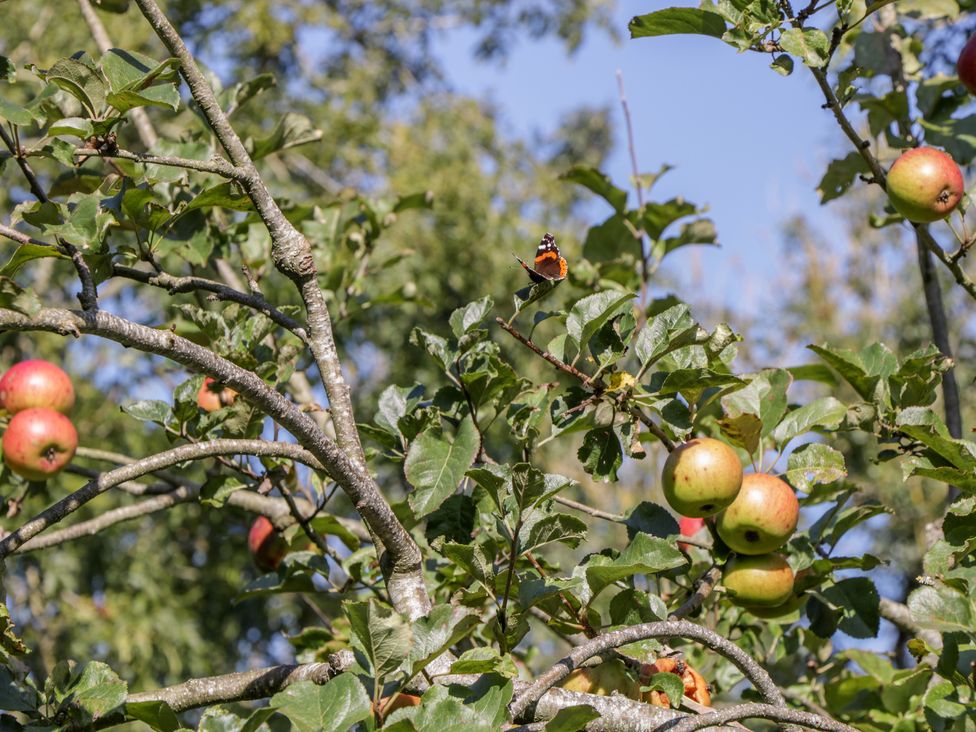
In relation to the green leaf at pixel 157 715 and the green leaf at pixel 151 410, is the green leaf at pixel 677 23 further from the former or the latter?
the green leaf at pixel 157 715

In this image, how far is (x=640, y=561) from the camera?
97 cm

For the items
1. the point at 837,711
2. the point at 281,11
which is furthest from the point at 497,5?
the point at 837,711

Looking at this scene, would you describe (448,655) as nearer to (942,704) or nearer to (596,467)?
(596,467)

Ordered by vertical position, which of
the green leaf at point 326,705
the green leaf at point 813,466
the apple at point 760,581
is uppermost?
the green leaf at point 813,466

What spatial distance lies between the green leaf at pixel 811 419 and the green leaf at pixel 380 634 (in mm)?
664

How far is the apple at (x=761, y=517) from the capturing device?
116 centimetres

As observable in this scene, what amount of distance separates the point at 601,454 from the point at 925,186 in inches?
22.2

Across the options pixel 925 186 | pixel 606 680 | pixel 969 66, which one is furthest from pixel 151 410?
pixel 969 66

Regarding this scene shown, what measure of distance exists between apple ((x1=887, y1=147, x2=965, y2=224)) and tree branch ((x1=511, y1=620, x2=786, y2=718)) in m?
0.67

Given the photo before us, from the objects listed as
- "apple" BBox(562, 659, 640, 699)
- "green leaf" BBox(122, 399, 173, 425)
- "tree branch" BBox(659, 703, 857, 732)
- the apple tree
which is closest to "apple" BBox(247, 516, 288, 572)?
the apple tree

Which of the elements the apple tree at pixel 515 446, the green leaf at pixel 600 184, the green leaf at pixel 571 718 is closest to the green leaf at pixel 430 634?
the apple tree at pixel 515 446

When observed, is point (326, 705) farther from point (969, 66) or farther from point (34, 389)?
point (969, 66)

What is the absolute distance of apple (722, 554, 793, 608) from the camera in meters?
1.19

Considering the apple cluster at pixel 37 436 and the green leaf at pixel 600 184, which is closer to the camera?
the apple cluster at pixel 37 436
